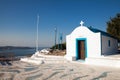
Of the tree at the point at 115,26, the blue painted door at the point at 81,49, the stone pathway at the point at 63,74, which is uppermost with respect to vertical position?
the tree at the point at 115,26

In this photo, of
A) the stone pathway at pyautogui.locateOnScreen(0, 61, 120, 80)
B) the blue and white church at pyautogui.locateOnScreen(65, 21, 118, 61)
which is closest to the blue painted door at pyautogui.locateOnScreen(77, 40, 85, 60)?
the blue and white church at pyautogui.locateOnScreen(65, 21, 118, 61)

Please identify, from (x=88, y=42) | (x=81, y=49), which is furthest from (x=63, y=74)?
(x=81, y=49)

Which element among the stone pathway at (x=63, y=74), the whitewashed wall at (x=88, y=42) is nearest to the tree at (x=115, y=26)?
the whitewashed wall at (x=88, y=42)

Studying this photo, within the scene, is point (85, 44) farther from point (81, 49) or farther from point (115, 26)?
point (115, 26)

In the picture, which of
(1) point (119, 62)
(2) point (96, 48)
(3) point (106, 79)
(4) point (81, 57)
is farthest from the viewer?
(4) point (81, 57)

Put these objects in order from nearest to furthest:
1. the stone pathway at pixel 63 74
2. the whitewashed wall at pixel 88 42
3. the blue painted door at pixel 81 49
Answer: the stone pathway at pixel 63 74 → the whitewashed wall at pixel 88 42 → the blue painted door at pixel 81 49

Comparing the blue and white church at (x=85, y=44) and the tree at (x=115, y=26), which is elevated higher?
the tree at (x=115, y=26)

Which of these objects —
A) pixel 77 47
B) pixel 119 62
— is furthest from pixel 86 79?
pixel 77 47

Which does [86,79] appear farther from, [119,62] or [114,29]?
[114,29]

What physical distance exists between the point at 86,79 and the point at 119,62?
18.1ft

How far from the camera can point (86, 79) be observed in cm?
905

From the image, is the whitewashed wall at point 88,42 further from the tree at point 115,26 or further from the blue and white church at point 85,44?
the tree at point 115,26

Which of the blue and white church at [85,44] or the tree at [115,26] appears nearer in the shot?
the blue and white church at [85,44]

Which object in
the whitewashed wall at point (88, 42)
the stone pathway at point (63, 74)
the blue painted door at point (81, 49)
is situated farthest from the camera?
the blue painted door at point (81, 49)
